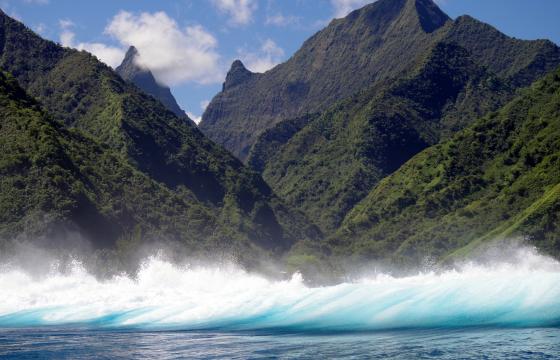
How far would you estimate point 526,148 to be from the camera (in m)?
157

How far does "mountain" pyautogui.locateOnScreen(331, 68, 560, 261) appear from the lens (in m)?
134

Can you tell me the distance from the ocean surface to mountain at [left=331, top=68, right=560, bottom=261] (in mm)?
90537

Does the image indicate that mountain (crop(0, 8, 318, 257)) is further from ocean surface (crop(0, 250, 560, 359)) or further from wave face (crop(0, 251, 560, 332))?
ocean surface (crop(0, 250, 560, 359))

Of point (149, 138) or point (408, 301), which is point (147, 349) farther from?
point (149, 138)

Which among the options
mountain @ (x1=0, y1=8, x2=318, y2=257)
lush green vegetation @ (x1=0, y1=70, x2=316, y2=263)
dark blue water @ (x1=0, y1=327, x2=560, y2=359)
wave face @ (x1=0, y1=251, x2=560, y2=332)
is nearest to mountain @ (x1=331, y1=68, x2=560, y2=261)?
mountain @ (x1=0, y1=8, x2=318, y2=257)

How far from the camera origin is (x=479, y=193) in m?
164

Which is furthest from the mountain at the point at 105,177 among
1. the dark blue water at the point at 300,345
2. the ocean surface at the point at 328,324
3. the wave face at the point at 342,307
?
the dark blue water at the point at 300,345

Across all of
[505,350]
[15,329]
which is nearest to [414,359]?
[505,350]

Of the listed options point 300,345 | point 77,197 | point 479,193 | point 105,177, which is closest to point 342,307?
point 300,345

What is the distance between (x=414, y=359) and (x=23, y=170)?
102m

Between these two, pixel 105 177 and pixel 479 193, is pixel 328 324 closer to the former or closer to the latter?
pixel 105 177

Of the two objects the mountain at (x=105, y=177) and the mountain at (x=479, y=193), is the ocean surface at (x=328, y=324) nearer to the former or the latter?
the mountain at (x=105, y=177)

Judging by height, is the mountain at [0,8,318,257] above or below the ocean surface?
above

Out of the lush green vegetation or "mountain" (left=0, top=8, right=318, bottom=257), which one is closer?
the lush green vegetation
